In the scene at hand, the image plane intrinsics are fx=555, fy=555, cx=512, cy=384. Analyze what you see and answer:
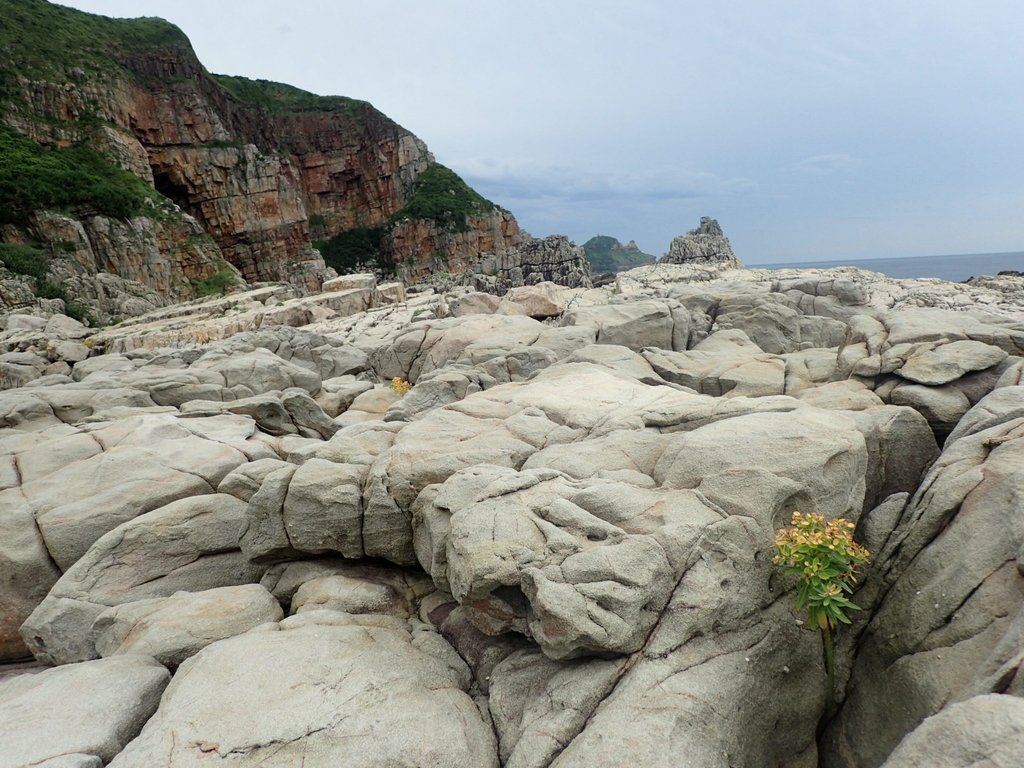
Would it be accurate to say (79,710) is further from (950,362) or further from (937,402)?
(950,362)

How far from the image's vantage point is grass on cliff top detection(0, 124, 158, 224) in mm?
65812

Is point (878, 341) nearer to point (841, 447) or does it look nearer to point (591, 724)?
point (841, 447)

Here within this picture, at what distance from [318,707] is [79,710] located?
4010 millimetres

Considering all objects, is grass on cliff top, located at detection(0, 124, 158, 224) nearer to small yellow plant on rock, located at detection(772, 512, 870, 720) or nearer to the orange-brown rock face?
the orange-brown rock face

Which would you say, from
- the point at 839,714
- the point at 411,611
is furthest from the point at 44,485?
the point at 839,714

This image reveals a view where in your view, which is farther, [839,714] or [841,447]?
[841,447]

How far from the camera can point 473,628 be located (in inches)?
415

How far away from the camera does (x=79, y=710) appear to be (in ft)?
28.7

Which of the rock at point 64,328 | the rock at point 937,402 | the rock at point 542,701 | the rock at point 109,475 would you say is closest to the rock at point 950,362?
the rock at point 937,402

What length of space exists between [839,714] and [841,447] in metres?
4.47

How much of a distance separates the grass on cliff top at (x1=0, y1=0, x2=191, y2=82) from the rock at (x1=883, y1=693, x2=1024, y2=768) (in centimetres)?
11171

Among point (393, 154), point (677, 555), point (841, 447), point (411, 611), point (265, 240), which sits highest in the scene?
point (393, 154)

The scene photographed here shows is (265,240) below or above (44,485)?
above

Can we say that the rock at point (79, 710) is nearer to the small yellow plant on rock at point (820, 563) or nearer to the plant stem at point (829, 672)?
the small yellow plant on rock at point (820, 563)
